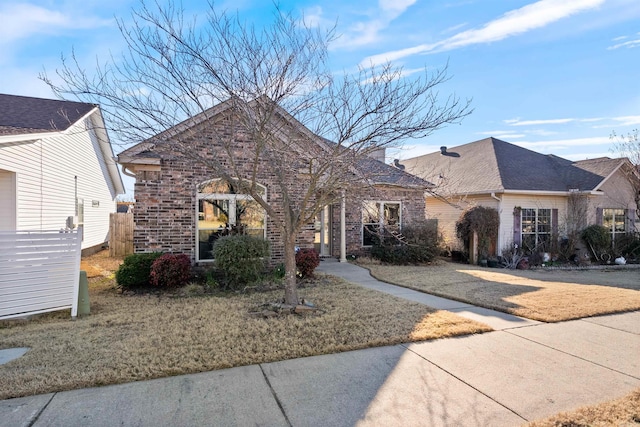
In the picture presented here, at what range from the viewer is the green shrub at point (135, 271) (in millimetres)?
7715

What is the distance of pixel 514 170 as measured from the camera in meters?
15.1

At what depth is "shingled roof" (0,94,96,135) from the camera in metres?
8.35

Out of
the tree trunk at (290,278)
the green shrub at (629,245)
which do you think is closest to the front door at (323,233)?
the tree trunk at (290,278)

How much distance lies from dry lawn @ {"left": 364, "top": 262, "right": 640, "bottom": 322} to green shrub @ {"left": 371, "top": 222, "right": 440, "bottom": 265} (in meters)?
0.53

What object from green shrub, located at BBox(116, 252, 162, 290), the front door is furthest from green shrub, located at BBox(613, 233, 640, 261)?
green shrub, located at BBox(116, 252, 162, 290)

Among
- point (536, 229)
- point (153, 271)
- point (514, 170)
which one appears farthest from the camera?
point (514, 170)

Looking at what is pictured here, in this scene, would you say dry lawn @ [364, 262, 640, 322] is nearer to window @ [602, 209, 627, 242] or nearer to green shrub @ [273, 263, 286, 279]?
green shrub @ [273, 263, 286, 279]

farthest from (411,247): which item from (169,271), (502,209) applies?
(169,271)

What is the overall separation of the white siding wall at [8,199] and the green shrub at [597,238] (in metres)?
18.8

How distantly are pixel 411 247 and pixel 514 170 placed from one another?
263 inches

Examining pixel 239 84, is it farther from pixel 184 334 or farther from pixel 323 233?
pixel 323 233

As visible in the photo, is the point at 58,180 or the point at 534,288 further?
the point at 58,180

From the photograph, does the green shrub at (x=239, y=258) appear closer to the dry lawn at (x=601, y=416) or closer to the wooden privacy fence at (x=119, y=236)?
the dry lawn at (x=601, y=416)

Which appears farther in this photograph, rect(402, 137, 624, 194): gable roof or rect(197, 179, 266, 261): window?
rect(402, 137, 624, 194): gable roof
